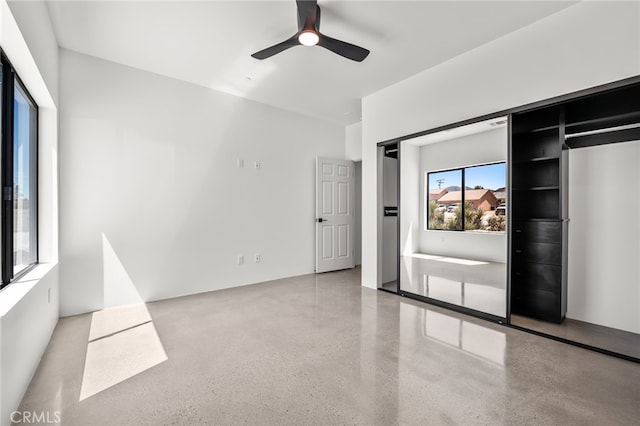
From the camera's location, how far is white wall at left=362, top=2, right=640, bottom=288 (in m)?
2.34

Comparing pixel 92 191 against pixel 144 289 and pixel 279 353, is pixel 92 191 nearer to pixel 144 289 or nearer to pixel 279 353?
pixel 144 289

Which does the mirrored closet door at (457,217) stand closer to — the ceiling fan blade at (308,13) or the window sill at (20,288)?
the ceiling fan blade at (308,13)

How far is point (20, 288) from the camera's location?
6.67 feet

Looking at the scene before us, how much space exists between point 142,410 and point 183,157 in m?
3.11

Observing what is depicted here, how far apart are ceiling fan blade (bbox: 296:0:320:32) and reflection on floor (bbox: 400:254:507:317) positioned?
9.67ft

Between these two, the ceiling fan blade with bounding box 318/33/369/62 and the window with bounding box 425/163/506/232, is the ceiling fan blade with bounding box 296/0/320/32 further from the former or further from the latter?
the window with bounding box 425/163/506/232

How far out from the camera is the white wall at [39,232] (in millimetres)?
1662

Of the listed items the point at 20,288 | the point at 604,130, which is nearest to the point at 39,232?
the point at 20,288

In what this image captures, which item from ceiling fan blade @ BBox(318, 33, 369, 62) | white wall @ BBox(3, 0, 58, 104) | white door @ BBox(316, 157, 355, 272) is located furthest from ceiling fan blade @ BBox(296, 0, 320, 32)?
white door @ BBox(316, 157, 355, 272)

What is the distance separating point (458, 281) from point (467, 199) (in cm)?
116

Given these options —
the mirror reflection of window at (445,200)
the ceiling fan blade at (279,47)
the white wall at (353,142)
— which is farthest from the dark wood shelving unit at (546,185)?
the white wall at (353,142)

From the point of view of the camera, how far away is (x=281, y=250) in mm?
5090

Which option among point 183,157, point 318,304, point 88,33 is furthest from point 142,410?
point 88,33

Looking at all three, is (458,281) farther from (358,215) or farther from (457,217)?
(358,215)
